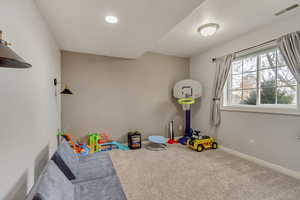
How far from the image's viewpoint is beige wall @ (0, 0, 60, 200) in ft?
3.13

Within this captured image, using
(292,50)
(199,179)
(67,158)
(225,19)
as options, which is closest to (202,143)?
Answer: (199,179)

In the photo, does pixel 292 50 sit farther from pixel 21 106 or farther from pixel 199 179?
pixel 21 106

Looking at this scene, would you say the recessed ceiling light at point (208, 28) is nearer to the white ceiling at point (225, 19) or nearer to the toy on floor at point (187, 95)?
the white ceiling at point (225, 19)

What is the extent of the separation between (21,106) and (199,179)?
234 cm

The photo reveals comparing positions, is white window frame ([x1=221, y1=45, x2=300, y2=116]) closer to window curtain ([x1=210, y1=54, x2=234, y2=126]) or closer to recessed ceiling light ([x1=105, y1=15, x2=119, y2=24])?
window curtain ([x1=210, y1=54, x2=234, y2=126])

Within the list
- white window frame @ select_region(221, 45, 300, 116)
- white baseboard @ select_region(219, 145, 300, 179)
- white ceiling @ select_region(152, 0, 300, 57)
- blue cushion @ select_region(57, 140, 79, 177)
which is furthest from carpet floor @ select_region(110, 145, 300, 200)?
white ceiling @ select_region(152, 0, 300, 57)

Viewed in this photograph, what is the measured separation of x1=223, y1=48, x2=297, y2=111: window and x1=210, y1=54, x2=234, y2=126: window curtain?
0.20 meters

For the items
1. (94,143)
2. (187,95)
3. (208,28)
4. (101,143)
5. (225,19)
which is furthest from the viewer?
(187,95)

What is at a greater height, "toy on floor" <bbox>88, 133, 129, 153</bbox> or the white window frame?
the white window frame

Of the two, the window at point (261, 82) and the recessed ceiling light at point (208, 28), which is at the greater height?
the recessed ceiling light at point (208, 28)

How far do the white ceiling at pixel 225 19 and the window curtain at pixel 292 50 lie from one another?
1.22 feet

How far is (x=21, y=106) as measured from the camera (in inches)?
46.7

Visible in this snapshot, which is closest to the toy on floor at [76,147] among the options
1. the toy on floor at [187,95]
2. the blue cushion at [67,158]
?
the blue cushion at [67,158]

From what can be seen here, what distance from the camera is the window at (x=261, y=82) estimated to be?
2365mm
